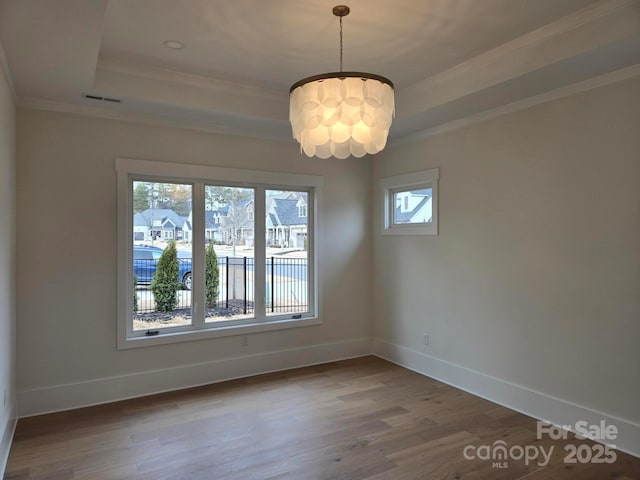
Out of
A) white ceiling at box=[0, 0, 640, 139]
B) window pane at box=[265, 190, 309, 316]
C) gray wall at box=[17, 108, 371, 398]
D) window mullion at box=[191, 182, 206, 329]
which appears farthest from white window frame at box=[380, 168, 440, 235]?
window mullion at box=[191, 182, 206, 329]

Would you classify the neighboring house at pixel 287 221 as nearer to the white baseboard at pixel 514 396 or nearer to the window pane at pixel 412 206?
the window pane at pixel 412 206

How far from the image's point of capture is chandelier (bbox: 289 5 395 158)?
232 centimetres

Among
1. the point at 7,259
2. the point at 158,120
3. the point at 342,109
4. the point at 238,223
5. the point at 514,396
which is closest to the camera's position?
the point at 342,109

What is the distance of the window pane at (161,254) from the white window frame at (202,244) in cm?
7

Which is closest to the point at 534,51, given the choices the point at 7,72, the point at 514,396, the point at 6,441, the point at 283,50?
the point at 283,50

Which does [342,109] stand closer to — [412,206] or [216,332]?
[412,206]

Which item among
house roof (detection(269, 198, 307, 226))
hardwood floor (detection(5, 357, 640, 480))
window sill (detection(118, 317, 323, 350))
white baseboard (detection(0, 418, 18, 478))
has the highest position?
house roof (detection(269, 198, 307, 226))

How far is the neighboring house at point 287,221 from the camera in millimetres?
4785

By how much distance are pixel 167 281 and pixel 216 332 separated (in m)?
0.72

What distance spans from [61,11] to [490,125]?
3356 mm

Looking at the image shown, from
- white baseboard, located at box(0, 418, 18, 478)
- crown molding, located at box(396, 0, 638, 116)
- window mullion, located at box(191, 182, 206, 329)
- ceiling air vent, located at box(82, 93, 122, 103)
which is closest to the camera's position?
crown molding, located at box(396, 0, 638, 116)

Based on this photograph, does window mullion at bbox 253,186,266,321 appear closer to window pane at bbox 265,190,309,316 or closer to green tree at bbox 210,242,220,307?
window pane at bbox 265,190,309,316

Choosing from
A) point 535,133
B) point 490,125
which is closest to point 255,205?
point 490,125

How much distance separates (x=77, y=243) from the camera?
366cm
